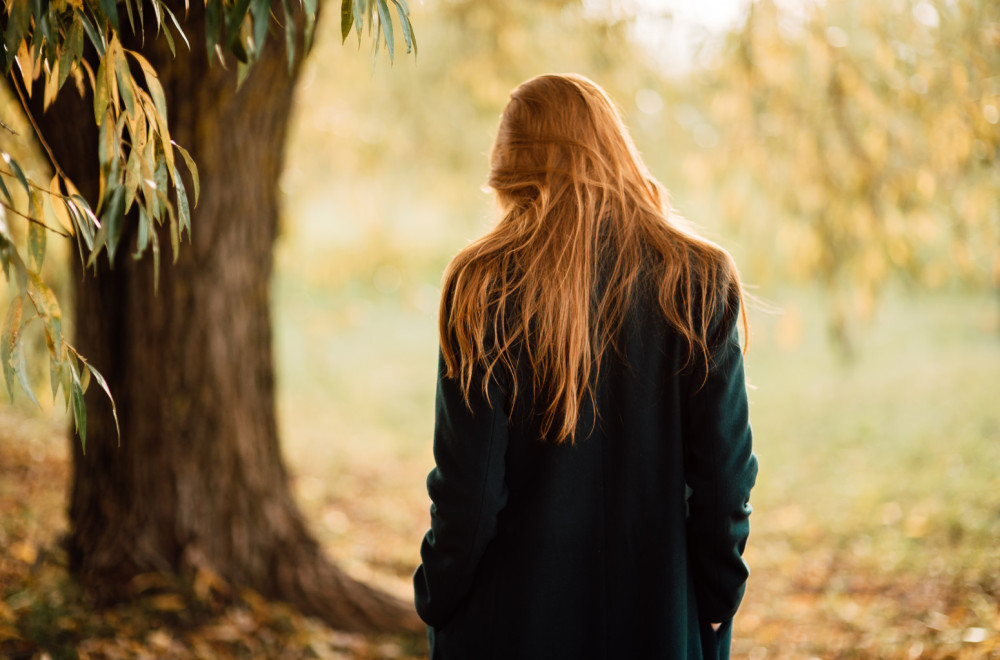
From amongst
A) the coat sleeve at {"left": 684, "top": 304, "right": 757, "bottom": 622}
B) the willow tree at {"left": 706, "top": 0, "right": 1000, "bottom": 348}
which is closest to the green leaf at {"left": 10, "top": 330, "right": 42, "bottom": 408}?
the coat sleeve at {"left": 684, "top": 304, "right": 757, "bottom": 622}

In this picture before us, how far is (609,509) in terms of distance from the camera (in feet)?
5.19

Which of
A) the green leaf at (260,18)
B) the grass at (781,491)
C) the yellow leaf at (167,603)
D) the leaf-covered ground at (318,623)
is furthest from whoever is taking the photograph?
the grass at (781,491)

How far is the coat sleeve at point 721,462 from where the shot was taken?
1.51 m

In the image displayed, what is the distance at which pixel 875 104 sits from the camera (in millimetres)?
3934

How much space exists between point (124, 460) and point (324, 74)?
153 inches

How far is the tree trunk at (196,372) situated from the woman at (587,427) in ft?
5.15

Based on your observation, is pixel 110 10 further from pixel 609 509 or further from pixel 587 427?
pixel 609 509

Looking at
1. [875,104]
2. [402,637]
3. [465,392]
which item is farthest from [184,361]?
[875,104]

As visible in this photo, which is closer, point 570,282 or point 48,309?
point 48,309

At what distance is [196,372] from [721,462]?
2079 millimetres

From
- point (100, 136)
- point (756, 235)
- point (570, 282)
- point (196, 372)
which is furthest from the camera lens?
point (756, 235)

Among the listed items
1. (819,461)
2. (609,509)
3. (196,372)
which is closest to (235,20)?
(609,509)

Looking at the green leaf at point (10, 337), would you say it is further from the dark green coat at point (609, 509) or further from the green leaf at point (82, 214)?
the dark green coat at point (609, 509)

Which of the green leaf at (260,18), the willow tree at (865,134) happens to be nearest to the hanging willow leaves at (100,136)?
the green leaf at (260,18)
